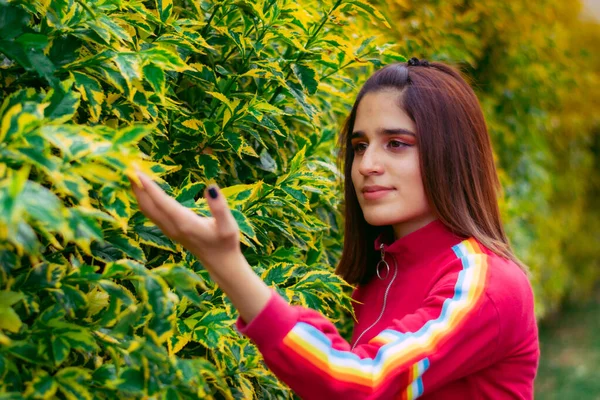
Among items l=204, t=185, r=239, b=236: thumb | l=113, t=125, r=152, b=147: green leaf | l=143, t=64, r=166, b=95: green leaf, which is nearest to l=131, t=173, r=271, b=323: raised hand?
l=204, t=185, r=239, b=236: thumb

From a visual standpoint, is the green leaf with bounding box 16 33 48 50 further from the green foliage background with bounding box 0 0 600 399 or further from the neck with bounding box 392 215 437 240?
the neck with bounding box 392 215 437 240

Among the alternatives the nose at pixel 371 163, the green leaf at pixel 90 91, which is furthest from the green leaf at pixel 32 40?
the nose at pixel 371 163

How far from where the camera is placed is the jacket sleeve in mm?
1288

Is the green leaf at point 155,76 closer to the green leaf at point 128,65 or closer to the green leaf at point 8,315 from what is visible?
the green leaf at point 128,65

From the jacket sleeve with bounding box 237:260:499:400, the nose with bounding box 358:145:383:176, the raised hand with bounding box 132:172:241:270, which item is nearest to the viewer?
the raised hand with bounding box 132:172:241:270

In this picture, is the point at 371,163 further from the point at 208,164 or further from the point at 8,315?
the point at 8,315

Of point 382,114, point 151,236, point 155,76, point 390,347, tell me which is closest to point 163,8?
point 155,76

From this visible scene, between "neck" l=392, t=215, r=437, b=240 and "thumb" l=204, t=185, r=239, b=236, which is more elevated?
"thumb" l=204, t=185, r=239, b=236

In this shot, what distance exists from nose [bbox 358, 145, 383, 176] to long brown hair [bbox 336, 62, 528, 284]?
0.12m

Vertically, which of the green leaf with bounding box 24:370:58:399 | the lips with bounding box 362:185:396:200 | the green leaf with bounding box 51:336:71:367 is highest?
the lips with bounding box 362:185:396:200

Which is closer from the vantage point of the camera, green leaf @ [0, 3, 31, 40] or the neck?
green leaf @ [0, 3, 31, 40]

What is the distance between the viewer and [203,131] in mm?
1609

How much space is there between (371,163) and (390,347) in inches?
23.2

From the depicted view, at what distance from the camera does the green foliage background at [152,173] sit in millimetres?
1068
